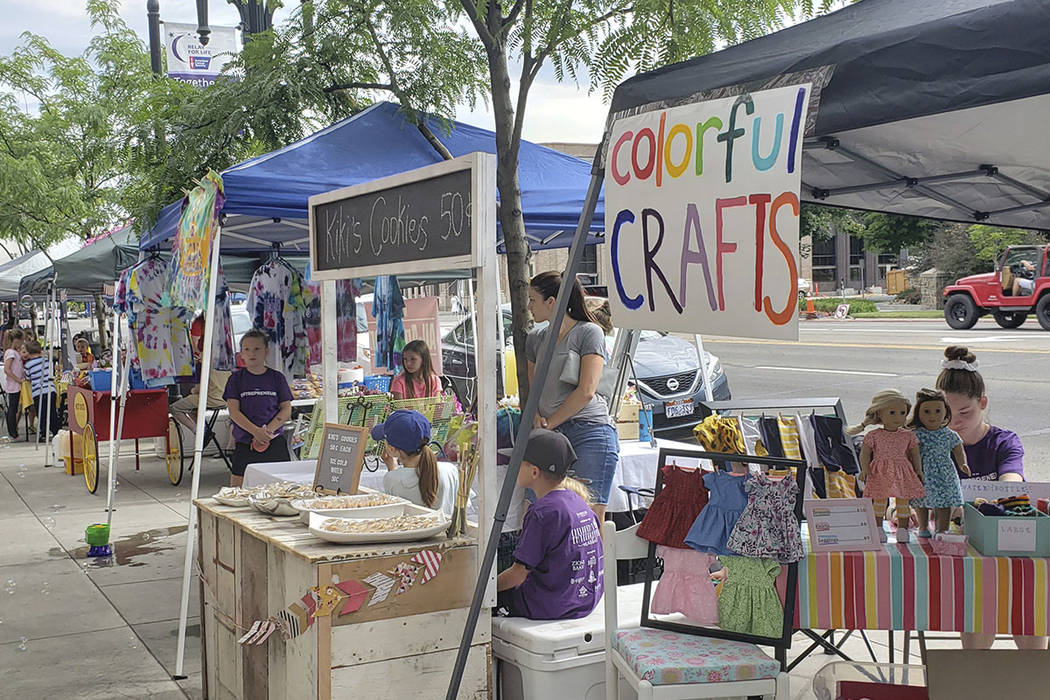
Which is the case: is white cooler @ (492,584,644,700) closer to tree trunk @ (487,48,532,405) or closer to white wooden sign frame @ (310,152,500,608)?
white wooden sign frame @ (310,152,500,608)

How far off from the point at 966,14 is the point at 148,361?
7.81 meters

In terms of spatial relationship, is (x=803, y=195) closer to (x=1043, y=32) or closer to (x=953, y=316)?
(x=1043, y=32)

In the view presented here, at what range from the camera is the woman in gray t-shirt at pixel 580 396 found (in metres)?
5.15

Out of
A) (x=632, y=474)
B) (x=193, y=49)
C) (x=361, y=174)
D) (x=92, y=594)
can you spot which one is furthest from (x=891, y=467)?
(x=193, y=49)

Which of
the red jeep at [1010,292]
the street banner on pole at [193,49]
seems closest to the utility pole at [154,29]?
the street banner on pole at [193,49]

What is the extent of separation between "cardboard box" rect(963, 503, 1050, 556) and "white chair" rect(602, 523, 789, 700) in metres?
0.82

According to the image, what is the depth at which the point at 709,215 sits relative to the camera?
3021 millimetres

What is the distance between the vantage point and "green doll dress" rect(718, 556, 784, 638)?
3363 mm

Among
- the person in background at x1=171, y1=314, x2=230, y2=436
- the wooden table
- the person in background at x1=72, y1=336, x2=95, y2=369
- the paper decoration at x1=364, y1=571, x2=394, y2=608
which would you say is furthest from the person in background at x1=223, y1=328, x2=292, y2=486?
the person in background at x1=72, y1=336, x2=95, y2=369

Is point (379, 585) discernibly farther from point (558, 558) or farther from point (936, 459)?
point (936, 459)

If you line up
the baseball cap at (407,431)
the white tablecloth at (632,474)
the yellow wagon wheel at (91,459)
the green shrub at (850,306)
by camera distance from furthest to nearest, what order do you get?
the green shrub at (850,306), the yellow wagon wheel at (91,459), the white tablecloth at (632,474), the baseball cap at (407,431)

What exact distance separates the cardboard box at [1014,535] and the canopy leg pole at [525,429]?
5.05 feet

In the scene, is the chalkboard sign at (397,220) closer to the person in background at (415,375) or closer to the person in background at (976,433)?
the person in background at (976,433)

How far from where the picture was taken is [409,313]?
9844 mm
